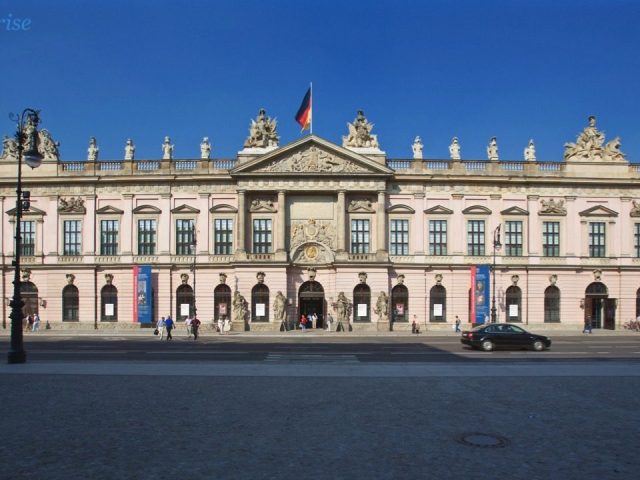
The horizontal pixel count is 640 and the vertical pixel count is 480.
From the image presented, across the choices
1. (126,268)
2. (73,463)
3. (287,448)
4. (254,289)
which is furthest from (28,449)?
(126,268)

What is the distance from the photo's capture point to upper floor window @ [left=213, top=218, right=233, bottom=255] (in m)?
52.1

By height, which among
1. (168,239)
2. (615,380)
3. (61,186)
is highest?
(61,186)

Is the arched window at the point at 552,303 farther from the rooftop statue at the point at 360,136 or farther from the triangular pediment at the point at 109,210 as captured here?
the triangular pediment at the point at 109,210

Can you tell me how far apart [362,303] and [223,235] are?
49.3 feet

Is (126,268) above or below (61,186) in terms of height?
below

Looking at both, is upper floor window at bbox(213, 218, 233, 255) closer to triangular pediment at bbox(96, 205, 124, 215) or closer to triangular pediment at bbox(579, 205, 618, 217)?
triangular pediment at bbox(96, 205, 124, 215)

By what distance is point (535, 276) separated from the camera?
2061 inches

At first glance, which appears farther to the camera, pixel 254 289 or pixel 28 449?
pixel 254 289

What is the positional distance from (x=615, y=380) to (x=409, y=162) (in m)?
36.9

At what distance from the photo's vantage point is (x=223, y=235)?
52188 millimetres

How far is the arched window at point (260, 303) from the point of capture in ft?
165

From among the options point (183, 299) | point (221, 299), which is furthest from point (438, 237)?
point (183, 299)

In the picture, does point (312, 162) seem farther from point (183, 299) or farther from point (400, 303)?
point (183, 299)

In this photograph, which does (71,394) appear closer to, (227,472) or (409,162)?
(227,472)
